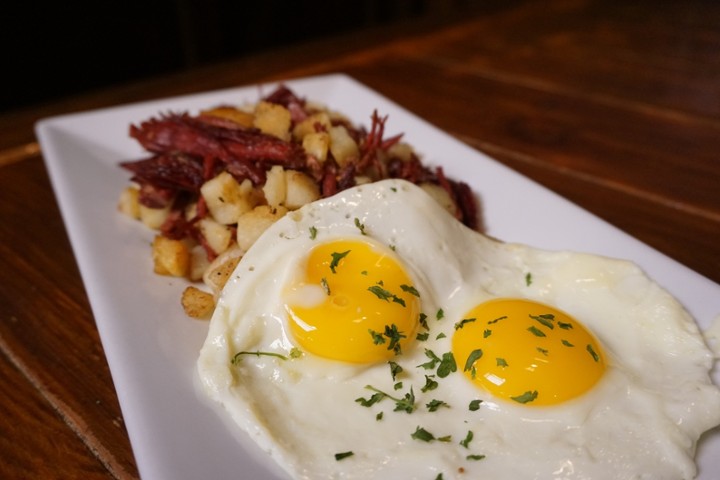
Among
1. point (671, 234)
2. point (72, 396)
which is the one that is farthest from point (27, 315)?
point (671, 234)

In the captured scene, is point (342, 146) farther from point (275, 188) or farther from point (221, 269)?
point (221, 269)

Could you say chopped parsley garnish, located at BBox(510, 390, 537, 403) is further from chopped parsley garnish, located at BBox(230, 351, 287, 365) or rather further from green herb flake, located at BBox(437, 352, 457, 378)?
chopped parsley garnish, located at BBox(230, 351, 287, 365)

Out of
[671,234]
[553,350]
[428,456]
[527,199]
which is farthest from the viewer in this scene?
[671,234]

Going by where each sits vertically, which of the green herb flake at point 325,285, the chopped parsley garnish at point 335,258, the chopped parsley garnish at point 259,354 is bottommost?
the chopped parsley garnish at point 259,354

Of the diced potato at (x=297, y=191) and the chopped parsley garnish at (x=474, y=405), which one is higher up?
the diced potato at (x=297, y=191)

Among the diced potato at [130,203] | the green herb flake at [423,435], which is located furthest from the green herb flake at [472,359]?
the diced potato at [130,203]

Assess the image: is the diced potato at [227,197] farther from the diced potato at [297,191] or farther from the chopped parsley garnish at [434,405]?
the chopped parsley garnish at [434,405]

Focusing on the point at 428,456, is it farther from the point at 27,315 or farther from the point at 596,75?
the point at 596,75

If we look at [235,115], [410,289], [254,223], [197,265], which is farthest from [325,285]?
[235,115]
